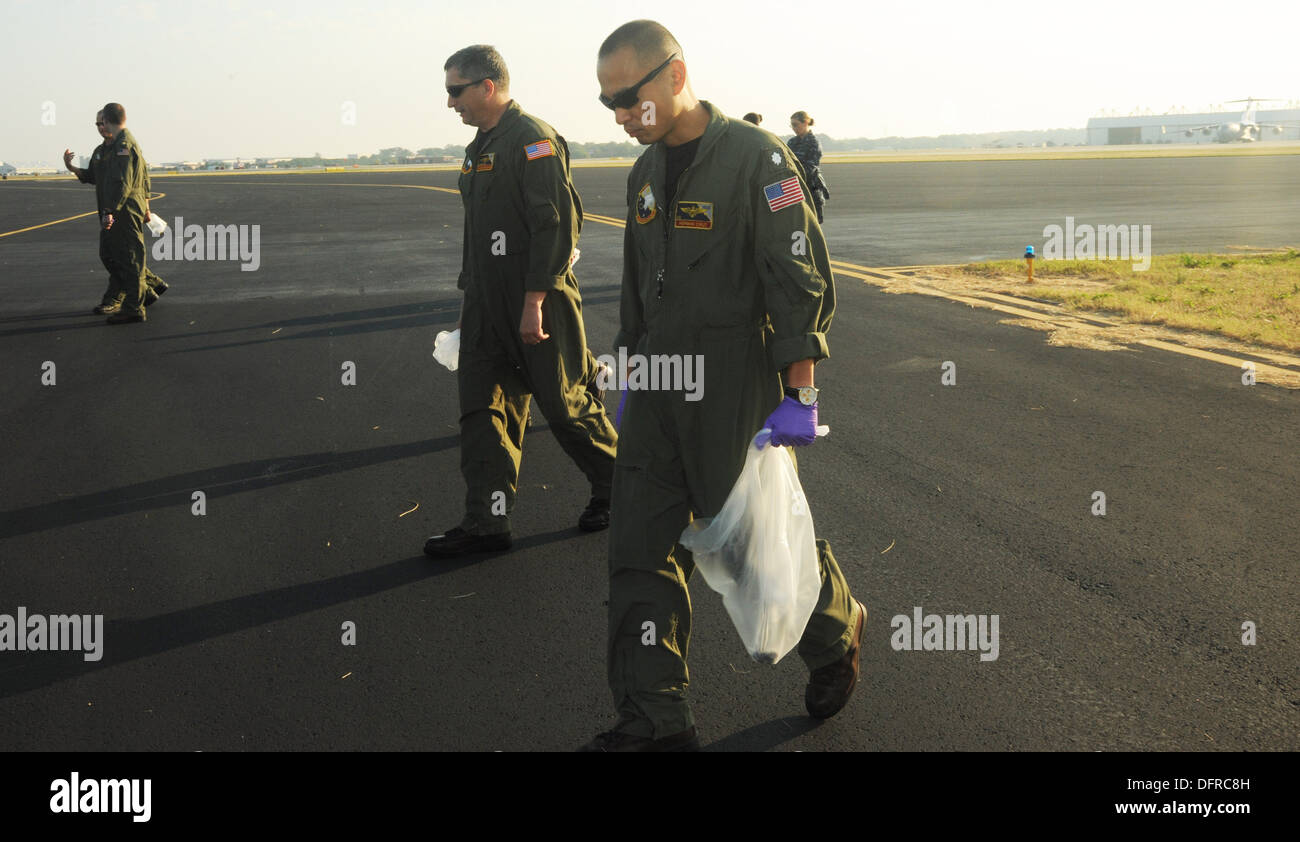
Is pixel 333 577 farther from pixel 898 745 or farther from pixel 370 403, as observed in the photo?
pixel 370 403

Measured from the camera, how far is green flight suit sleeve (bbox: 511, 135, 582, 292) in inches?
189

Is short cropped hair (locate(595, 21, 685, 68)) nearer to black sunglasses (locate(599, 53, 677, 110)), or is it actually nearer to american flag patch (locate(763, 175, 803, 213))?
black sunglasses (locate(599, 53, 677, 110))

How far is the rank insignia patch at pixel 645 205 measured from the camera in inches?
127

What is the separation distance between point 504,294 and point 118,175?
786 cm

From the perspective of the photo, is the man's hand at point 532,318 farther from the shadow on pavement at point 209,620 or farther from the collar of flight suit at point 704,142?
the collar of flight suit at point 704,142

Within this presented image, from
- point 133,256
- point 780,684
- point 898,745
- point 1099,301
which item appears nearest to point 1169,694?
point 898,745

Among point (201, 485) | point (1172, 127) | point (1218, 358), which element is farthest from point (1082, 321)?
point (1172, 127)

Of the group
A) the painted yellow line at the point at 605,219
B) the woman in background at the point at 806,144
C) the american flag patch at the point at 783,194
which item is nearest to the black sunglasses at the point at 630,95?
the american flag patch at the point at 783,194

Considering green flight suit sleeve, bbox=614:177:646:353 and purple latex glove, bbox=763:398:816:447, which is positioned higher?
green flight suit sleeve, bbox=614:177:646:353

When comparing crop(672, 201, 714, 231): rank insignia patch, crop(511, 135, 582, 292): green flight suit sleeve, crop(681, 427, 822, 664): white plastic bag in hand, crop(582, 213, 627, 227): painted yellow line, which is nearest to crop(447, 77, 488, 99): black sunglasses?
crop(511, 135, 582, 292): green flight suit sleeve

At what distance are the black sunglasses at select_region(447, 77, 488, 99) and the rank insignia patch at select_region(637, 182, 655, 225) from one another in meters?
1.91

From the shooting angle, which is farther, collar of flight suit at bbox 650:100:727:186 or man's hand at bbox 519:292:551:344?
man's hand at bbox 519:292:551:344

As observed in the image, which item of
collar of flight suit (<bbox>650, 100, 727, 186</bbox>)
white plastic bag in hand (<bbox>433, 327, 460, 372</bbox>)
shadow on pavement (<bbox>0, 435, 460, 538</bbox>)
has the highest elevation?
collar of flight suit (<bbox>650, 100, 727, 186</bbox>)
